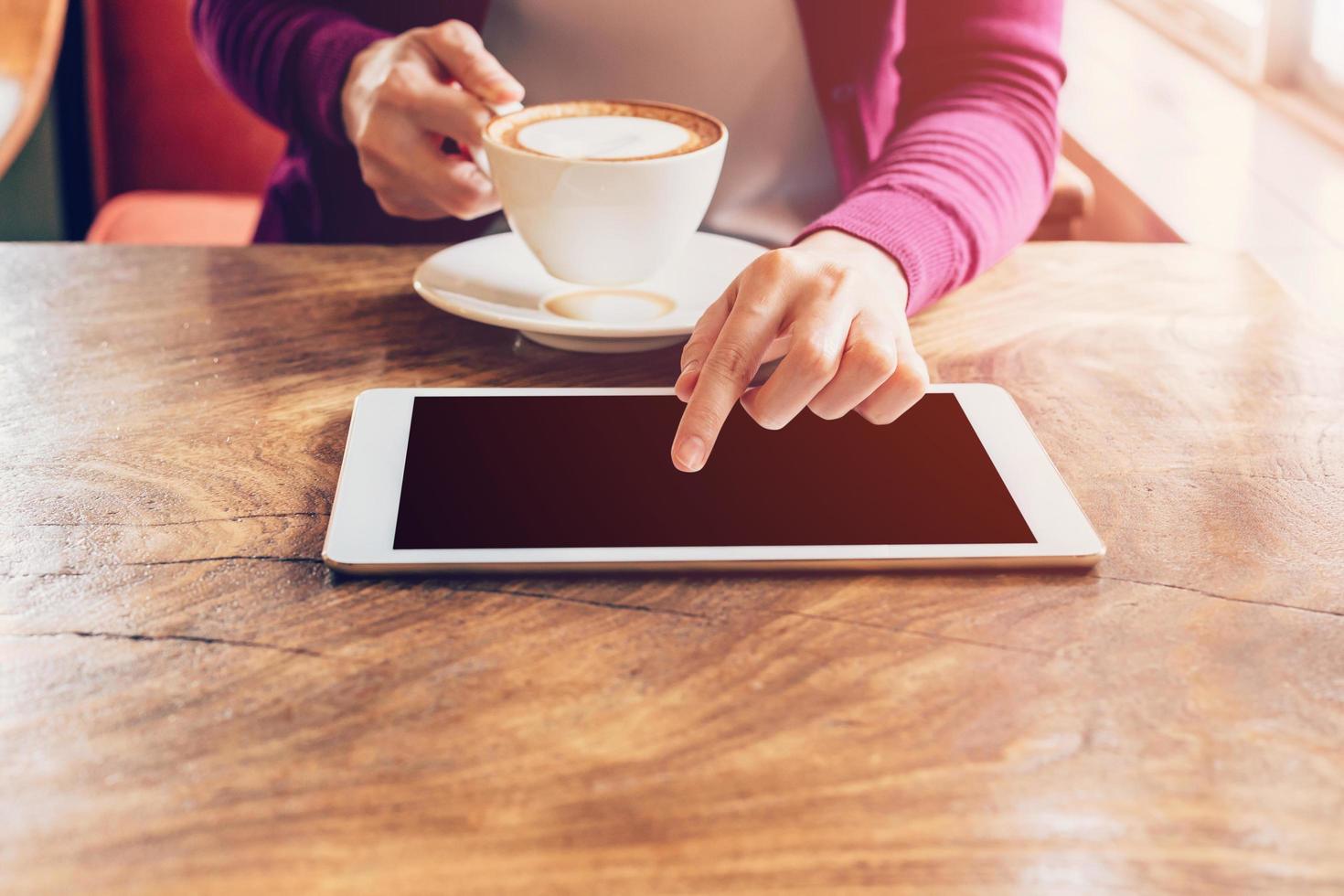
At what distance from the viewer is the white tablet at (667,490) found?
0.46m

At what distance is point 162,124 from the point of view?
1.66 m

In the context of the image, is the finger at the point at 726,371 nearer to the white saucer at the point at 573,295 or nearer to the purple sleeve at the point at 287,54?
the white saucer at the point at 573,295

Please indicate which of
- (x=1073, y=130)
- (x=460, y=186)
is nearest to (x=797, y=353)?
(x=460, y=186)

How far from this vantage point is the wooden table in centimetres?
34

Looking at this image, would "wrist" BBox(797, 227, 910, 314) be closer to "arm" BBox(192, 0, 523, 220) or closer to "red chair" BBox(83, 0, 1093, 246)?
"arm" BBox(192, 0, 523, 220)

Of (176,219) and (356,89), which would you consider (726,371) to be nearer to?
(356,89)

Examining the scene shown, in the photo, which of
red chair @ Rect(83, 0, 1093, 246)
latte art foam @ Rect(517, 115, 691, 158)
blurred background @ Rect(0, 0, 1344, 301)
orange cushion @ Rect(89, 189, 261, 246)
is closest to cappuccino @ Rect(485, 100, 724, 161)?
latte art foam @ Rect(517, 115, 691, 158)

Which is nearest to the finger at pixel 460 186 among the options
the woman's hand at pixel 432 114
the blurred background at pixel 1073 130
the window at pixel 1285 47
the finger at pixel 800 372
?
the woman's hand at pixel 432 114

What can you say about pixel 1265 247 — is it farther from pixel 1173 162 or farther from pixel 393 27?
pixel 393 27

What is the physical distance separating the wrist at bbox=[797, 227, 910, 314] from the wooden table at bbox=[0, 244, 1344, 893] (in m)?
0.10

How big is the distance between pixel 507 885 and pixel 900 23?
826mm

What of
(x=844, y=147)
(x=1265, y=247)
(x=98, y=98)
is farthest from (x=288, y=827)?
(x=98, y=98)

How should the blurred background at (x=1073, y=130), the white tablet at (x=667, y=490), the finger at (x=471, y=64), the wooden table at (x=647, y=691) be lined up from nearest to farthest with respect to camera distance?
the wooden table at (x=647, y=691), the white tablet at (x=667, y=490), the finger at (x=471, y=64), the blurred background at (x=1073, y=130)

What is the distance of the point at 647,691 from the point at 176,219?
1.34 meters
